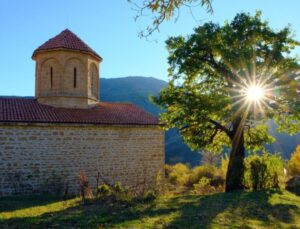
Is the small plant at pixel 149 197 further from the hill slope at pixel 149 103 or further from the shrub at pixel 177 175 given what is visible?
the hill slope at pixel 149 103

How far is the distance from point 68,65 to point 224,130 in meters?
9.59

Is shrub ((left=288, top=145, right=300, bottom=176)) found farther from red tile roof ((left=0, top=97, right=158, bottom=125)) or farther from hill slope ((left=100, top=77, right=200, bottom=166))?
hill slope ((left=100, top=77, right=200, bottom=166))

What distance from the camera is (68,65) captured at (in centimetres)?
1959

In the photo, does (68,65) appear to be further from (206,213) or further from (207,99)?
(206,213)

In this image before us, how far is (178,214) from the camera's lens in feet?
30.2

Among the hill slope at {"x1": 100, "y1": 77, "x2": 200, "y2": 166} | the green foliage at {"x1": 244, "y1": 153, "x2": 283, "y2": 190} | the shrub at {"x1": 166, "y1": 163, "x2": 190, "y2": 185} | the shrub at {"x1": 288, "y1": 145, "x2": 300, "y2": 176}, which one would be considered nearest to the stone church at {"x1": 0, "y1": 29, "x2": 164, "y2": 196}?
the green foliage at {"x1": 244, "y1": 153, "x2": 283, "y2": 190}

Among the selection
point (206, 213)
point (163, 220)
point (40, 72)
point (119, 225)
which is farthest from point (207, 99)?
point (40, 72)

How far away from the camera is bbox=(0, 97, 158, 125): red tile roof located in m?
16.2

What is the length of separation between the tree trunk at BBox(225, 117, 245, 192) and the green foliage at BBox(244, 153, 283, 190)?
0.40 metres

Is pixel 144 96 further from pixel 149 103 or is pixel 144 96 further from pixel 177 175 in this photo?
pixel 177 175

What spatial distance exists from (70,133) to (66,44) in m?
5.56

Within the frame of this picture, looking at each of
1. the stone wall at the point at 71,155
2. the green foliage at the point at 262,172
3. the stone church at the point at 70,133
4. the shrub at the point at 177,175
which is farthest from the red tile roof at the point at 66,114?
the shrub at the point at 177,175

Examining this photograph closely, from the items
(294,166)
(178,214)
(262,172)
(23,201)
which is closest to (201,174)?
(294,166)

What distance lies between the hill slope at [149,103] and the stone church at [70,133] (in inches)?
656
